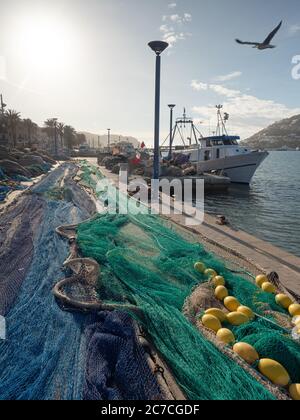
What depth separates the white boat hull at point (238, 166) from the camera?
2578 centimetres

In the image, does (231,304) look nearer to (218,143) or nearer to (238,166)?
(238,166)

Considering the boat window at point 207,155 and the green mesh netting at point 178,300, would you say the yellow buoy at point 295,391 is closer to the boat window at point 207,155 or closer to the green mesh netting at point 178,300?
the green mesh netting at point 178,300

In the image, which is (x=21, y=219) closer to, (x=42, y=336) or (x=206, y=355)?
(x=42, y=336)

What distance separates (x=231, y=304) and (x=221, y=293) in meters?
0.32

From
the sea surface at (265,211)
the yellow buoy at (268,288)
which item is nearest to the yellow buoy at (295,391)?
the yellow buoy at (268,288)

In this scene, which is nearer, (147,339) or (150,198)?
(147,339)

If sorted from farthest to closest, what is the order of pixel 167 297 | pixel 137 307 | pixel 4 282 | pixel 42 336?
pixel 4 282, pixel 167 297, pixel 137 307, pixel 42 336

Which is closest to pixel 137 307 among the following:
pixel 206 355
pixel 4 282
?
pixel 206 355

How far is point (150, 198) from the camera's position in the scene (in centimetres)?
1291

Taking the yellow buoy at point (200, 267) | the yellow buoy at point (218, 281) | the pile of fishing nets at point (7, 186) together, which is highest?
the pile of fishing nets at point (7, 186)

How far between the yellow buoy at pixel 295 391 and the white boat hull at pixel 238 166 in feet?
81.0

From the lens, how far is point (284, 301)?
4.25 m

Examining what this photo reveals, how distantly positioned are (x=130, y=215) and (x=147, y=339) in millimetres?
6023

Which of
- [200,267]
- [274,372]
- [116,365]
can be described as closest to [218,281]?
[200,267]
